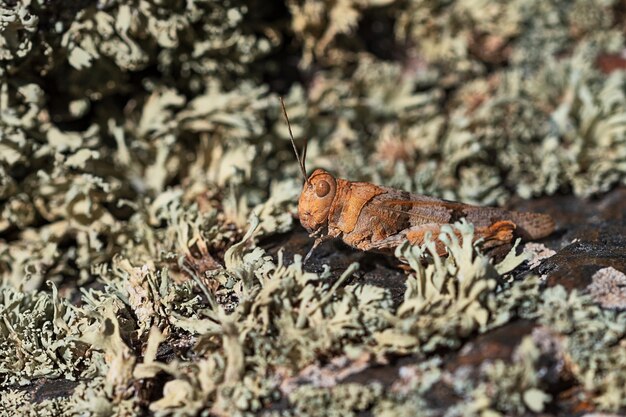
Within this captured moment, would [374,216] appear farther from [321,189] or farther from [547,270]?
[547,270]

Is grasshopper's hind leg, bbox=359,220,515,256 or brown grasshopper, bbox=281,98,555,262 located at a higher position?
brown grasshopper, bbox=281,98,555,262

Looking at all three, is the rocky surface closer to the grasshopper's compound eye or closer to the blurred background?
the blurred background

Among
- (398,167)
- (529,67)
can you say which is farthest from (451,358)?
(529,67)

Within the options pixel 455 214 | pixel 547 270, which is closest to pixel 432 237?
pixel 455 214

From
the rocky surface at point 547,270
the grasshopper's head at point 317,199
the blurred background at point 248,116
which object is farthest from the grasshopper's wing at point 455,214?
the blurred background at point 248,116

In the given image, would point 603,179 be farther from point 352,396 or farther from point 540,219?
point 352,396

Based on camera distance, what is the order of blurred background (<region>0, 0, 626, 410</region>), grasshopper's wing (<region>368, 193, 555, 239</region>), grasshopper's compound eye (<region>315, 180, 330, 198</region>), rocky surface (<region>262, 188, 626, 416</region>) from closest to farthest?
1. rocky surface (<region>262, 188, 626, 416</region>)
2. grasshopper's compound eye (<region>315, 180, 330, 198</region>)
3. grasshopper's wing (<region>368, 193, 555, 239</region>)
4. blurred background (<region>0, 0, 626, 410</region>)

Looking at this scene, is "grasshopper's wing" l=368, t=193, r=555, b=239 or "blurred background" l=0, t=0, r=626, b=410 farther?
"blurred background" l=0, t=0, r=626, b=410

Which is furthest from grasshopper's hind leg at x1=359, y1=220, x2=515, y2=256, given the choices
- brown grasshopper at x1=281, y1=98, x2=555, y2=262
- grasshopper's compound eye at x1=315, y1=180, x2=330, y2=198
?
grasshopper's compound eye at x1=315, y1=180, x2=330, y2=198
